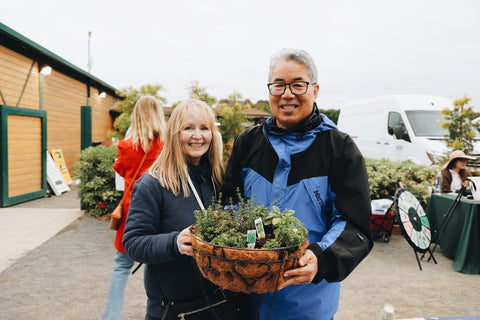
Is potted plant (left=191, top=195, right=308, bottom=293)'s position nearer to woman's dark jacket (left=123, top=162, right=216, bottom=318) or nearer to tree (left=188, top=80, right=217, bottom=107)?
woman's dark jacket (left=123, top=162, right=216, bottom=318)

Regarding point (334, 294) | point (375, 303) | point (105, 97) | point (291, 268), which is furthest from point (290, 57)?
point (105, 97)

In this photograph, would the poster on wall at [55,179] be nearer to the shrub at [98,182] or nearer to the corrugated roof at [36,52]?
the corrugated roof at [36,52]

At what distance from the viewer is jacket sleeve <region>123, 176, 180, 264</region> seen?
156cm

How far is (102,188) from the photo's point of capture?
22.6ft

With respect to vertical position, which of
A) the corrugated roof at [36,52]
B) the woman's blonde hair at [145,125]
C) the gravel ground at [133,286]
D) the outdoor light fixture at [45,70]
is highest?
the corrugated roof at [36,52]

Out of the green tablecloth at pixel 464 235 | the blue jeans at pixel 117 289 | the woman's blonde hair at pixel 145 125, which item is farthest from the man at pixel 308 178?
the green tablecloth at pixel 464 235

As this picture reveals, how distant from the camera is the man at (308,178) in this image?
4.61ft

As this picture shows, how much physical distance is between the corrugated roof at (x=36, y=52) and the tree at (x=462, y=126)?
10122mm

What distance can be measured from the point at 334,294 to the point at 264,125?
897 millimetres

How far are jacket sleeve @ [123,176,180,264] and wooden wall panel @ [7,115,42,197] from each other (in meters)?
7.91

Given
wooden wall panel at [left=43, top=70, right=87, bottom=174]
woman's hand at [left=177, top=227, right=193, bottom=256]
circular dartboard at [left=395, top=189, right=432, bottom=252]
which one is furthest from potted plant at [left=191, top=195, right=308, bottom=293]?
wooden wall panel at [left=43, top=70, right=87, bottom=174]

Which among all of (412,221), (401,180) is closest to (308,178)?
(412,221)

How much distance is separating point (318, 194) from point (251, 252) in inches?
20.3

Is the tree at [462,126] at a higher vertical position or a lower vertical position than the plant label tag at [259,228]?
A: higher
